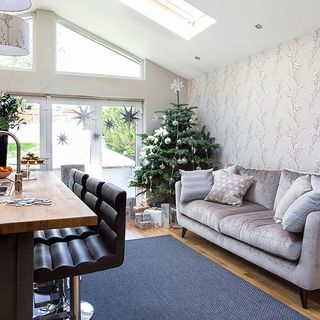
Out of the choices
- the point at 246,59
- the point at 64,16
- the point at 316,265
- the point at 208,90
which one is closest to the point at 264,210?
the point at 316,265

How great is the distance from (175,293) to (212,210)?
1103 mm

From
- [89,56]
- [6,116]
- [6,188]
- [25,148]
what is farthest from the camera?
[89,56]

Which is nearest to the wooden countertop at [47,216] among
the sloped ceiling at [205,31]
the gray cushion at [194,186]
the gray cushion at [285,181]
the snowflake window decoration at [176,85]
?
the gray cushion at [285,181]

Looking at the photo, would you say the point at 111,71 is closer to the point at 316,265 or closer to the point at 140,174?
the point at 140,174

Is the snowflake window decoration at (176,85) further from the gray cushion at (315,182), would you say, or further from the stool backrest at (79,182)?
the stool backrest at (79,182)

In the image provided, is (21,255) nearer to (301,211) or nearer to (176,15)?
(301,211)

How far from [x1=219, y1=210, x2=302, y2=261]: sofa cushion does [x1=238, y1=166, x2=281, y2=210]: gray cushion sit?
0.68ft

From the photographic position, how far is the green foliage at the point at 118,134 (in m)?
5.32

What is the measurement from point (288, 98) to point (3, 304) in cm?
334

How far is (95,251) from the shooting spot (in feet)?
5.74

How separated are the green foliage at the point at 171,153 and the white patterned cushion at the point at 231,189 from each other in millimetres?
956

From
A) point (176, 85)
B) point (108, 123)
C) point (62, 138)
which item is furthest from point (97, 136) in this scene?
point (176, 85)

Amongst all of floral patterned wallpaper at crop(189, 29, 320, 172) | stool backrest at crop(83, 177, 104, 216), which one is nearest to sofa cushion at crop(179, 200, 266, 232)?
floral patterned wallpaper at crop(189, 29, 320, 172)

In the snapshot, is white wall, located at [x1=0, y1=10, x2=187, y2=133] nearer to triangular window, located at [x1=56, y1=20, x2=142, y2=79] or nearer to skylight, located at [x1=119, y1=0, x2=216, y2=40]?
triangular window, located at [x1=56, y1=20, x2=142, y2=79]
